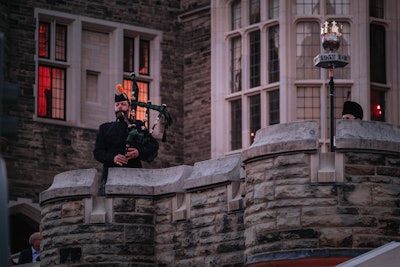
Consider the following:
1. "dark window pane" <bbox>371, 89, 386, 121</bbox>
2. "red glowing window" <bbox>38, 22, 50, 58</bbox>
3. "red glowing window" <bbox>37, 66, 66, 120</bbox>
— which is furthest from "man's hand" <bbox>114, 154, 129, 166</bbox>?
"red glowing window" <bbox>38, 22, 50, 58</bbox>

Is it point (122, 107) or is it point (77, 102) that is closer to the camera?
point (122, 107)

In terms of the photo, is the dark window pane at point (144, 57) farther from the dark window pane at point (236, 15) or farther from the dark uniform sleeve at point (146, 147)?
the dark uniform sleeve at point (146, 147)

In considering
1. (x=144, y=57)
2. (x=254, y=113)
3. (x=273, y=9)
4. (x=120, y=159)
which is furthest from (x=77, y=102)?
(x=120, y=159)

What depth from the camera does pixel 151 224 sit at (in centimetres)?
2188

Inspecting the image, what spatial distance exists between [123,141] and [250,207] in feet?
10.4

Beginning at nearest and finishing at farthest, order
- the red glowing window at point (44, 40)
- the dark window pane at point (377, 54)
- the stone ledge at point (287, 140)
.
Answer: the stone ledge at point (287, 140) → the dark window pane at point (377, 54) → the red glowing window at point (44, 40)

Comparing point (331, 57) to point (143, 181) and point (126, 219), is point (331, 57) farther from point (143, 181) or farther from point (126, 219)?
point (126, 219)

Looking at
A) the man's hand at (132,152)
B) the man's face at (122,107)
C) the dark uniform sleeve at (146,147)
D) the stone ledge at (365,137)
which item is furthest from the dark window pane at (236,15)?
the stone ledge at (365,137)

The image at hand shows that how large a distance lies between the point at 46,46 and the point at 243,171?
31.6ft

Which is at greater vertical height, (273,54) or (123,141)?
(273,54)

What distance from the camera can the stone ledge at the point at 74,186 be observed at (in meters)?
21.8

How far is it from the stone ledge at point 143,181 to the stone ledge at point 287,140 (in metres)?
2.77

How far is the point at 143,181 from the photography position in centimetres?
2189

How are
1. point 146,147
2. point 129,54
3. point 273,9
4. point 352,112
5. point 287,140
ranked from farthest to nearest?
1. point 129,54
2. point 273,9
3. point 146,147
4. point 352,112
5. point 287,140
